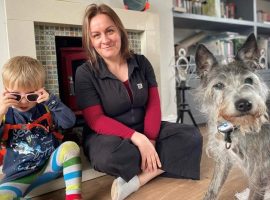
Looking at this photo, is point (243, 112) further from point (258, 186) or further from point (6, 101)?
point (6, 101)

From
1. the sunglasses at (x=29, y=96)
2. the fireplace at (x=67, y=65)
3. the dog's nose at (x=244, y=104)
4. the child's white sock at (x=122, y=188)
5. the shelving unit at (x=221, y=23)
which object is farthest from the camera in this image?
the shelving unit at (x=221, y=23)

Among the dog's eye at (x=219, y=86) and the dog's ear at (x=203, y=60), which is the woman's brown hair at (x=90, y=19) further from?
the dog's eye at (x=219, y=86)

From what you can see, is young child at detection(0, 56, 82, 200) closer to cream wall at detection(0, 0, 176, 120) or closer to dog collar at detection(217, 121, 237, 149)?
cream wall at detection(0, 0, 176, 120)

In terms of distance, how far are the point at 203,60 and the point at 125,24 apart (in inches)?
40.9

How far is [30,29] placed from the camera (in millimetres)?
1678

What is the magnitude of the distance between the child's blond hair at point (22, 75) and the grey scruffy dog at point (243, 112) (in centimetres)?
76

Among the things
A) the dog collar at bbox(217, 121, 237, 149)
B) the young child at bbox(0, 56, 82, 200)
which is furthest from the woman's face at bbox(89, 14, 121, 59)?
the dog collar at bbox(217, 121, 237, 149)

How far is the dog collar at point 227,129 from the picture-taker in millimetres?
1167

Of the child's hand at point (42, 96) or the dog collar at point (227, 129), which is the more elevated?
the child's hand at point (42, 96)

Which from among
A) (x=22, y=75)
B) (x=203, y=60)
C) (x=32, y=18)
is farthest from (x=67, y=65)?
(x=203, y=60)

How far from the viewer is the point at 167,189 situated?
1.56 meters

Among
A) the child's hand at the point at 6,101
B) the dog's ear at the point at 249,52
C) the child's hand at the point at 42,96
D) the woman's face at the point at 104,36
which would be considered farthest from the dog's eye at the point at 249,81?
the child's hand at the point at 6,101

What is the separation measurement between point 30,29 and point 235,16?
3045 millimetres

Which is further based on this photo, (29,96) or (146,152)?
(146,152)
